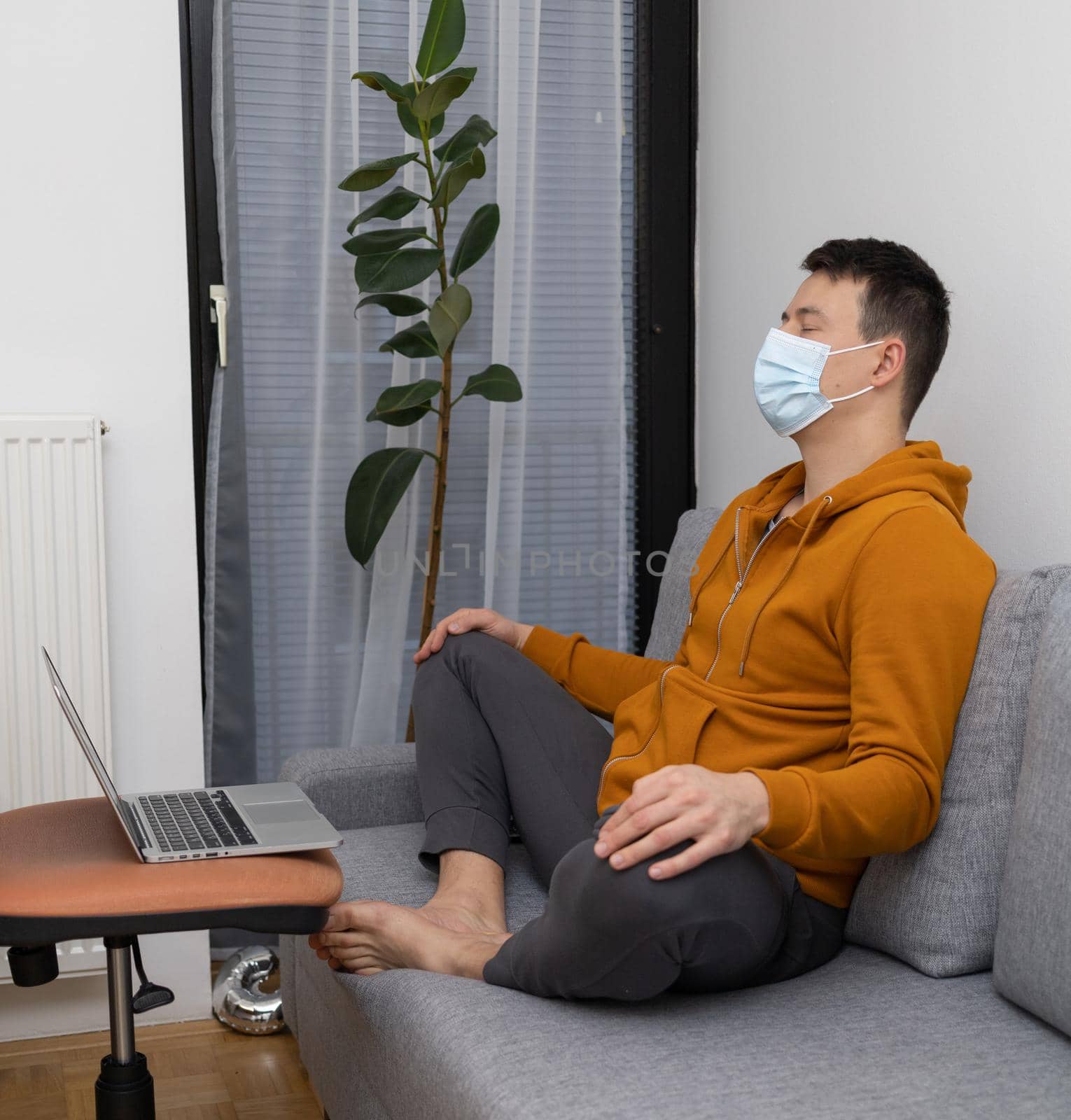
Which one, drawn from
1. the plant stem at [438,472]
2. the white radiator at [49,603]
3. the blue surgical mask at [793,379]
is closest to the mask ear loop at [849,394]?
the blue surgical mask at [793,379]

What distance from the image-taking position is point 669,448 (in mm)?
2658

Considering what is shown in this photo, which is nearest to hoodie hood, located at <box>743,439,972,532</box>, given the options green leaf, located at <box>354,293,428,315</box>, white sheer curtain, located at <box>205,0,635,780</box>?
green leaf, located at <box>354,293,428,315</box>

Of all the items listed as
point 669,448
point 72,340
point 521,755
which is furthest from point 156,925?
point 669,448

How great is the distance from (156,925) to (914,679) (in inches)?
31.6

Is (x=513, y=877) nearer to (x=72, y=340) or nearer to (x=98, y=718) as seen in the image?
(x=98, y=718)

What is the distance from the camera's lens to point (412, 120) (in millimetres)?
2168

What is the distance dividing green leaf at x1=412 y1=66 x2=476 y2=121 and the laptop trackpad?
123cm

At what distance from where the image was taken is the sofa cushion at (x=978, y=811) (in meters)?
1.32

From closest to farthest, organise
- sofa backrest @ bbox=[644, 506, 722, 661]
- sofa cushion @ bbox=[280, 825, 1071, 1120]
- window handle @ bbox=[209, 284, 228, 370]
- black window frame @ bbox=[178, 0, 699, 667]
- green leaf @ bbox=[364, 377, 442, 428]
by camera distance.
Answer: sofa cushion @ bbox=[280, 825, 1071, 1120] < sofa backrest @ bbox=[644, 506, 722, 661] < green leaf @ bbox=[364, 377, 442, 428] < window handle @ bbox=[209, 284, 228, 370] < black window frame @ bbox=[178, 0, 699, 667]

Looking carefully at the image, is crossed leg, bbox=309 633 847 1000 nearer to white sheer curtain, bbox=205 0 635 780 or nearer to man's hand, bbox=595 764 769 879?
man's hand, bbox=595 764 769 879

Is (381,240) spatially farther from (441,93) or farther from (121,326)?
(121,326)

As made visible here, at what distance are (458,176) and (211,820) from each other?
4.03ft

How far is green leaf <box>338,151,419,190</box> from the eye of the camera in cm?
212

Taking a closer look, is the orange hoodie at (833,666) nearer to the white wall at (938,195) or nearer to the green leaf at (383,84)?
the white wall at (938,195)
